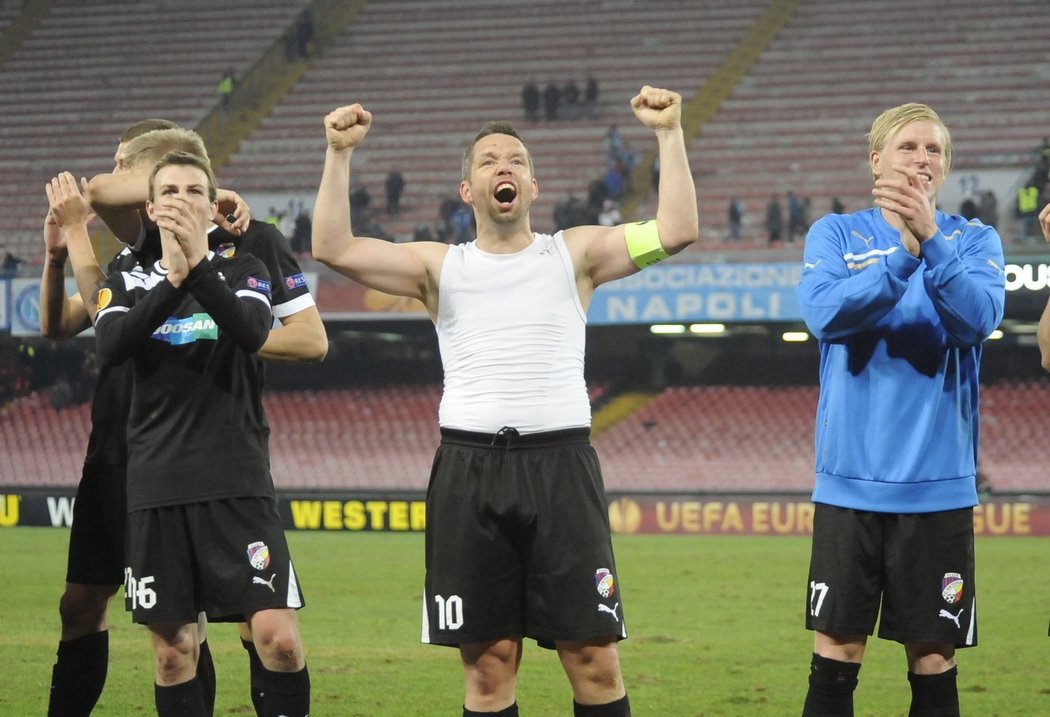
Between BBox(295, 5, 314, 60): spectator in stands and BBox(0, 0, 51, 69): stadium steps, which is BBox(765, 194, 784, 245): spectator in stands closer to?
BBox(295, 5, 314, 60): spectator in stands

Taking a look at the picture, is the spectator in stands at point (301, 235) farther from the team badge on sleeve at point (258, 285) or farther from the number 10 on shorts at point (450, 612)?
the number 10 on shorts at point (450, 612)

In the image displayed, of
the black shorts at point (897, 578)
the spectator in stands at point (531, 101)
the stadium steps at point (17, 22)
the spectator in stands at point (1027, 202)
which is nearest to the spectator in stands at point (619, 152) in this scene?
the spectator in stands at point (531, 101)

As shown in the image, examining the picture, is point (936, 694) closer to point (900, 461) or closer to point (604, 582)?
point (900, 461)

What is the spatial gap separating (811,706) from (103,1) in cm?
3099

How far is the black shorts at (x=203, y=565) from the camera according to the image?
383 centimetres

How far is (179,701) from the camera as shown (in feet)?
12.7

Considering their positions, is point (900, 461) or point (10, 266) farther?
point (10, 266)

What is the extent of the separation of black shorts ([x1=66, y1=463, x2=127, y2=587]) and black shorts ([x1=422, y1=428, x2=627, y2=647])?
3.72 ft

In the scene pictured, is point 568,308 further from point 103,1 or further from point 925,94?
point 103,1

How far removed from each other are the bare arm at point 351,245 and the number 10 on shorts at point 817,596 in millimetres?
1341

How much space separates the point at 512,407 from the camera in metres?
3.74

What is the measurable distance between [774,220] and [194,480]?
18078mm

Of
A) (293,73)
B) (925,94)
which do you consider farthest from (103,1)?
(925,94)

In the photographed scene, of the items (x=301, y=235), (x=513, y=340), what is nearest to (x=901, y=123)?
(x=513, y=340)
